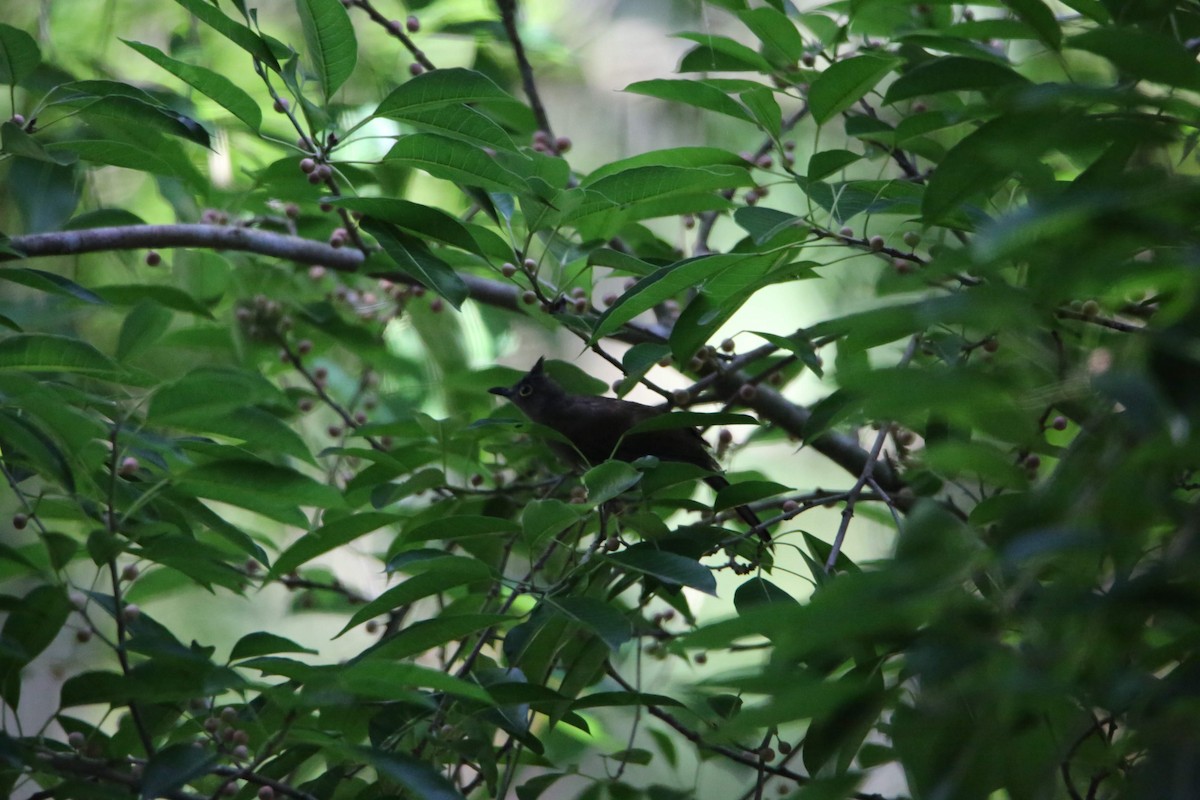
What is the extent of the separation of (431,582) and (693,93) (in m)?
1.45

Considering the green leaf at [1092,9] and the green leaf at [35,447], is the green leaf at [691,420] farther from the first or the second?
the green leaf at [35,447]

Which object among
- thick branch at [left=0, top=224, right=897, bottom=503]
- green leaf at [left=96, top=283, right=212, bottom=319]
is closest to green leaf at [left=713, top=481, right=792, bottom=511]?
thick branch at [left=0, top=224, right=897, bottom=503]

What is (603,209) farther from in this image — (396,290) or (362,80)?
(362,80)

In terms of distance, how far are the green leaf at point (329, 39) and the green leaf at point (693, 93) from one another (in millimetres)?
721

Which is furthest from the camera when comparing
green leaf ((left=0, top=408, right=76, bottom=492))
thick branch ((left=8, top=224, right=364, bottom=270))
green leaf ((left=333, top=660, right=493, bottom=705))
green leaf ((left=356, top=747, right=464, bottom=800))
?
thick branch ((left=8, top=224, right=364, bottom=270))

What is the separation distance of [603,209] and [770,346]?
2.90 feet

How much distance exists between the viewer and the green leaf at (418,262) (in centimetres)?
265

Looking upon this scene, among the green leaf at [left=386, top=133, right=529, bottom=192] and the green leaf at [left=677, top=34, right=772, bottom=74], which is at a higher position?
the green leaf at [left=677, top=34, right=772, bottom=74]

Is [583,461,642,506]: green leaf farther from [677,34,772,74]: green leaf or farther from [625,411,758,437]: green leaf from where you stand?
[677,34,772,74]: green leaf

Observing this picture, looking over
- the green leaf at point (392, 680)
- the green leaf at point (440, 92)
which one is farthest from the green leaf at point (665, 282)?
the green leaf at point (392, 680)

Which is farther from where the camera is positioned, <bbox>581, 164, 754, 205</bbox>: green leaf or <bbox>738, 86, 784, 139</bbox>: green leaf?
<bbox>738, 86, 784, 139</bbox>: green leaf

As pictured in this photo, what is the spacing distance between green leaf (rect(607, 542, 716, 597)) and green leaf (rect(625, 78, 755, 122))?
118cm

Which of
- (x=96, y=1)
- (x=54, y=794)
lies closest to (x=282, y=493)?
(x=54, y=794)

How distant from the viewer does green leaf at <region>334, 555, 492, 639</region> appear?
2389 millimetres
